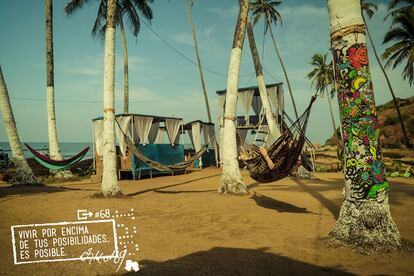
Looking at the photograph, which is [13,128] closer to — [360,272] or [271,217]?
[271,217]

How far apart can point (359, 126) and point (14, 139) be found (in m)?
10.1

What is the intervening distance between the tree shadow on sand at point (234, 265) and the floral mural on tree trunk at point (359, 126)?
114 cm

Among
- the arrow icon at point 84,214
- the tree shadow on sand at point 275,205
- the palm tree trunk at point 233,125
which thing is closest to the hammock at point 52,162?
the arrow icon at point 84,214

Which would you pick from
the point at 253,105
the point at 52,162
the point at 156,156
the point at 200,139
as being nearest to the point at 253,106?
the point at 253,105

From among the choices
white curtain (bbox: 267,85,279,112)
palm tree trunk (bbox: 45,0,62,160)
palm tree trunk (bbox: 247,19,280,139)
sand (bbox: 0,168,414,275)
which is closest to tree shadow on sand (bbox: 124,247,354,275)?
sand (bbox: 0,168,414,275)

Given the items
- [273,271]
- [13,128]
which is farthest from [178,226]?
[13,128]

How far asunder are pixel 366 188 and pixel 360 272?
1044mm

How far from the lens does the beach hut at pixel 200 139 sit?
1731cm

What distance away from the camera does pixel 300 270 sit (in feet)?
9.16

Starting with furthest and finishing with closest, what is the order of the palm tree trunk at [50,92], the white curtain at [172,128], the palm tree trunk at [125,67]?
the palm tree trunk at [125,67]
the white curtain at [172,128]
the palm tree trunk at [50,92]

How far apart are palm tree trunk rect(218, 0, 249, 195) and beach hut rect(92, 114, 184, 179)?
578cm

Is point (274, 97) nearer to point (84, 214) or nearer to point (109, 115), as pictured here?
point (109, 115)

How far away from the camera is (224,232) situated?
4.21m

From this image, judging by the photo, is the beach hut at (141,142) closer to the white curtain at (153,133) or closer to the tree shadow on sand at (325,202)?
the white curtain at (153,133)
